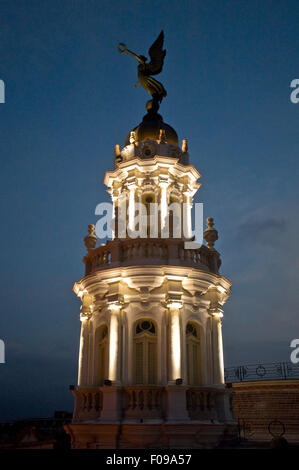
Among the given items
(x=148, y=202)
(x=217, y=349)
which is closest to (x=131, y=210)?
(x=148, y=202)

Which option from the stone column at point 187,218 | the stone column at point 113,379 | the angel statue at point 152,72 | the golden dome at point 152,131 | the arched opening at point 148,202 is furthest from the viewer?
the angel statue at point 152,72

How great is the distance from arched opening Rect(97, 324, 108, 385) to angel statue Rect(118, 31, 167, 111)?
12118 mm

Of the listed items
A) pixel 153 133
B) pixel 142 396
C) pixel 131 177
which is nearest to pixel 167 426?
pixel 142 396

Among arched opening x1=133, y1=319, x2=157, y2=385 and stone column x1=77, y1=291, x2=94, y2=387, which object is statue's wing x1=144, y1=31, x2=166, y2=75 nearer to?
stone column x1=77, y1=291, x2=94, y2=387

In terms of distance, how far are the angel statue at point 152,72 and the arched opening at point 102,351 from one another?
12.1 metres

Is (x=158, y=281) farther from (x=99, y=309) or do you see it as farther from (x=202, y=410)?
(x=202, y=410)

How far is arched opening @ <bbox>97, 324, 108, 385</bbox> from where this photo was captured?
61.8 ft

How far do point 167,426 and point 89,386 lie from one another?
4.15 metres

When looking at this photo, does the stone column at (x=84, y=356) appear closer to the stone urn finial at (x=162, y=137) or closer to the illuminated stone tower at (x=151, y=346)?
the illuminated stone tower at (x=151, y=346)

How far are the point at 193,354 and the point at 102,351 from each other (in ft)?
12.3

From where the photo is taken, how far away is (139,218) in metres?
21.3

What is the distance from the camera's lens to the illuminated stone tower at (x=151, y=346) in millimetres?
16453

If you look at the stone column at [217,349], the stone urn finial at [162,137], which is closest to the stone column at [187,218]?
the stone urn finial at [162,137]

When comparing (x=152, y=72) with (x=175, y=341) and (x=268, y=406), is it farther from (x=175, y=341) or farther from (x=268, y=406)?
(x=268, y=406)
